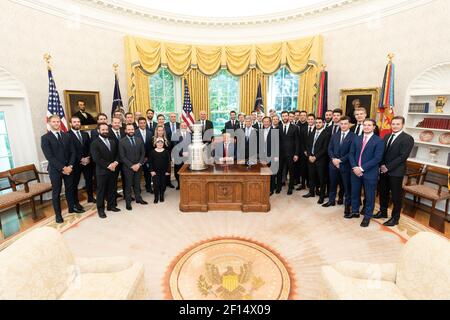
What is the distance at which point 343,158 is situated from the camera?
5133 millimetres

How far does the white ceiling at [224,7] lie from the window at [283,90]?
6.73ft

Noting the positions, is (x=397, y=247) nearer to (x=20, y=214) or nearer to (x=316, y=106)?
(x=316, y=106)

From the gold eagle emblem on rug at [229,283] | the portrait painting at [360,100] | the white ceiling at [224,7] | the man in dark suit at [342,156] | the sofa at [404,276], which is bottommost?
the gold eagle emblem on rug at [229,283]

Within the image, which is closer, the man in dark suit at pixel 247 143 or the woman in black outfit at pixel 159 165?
the woman in black outfit at pixel 159 165

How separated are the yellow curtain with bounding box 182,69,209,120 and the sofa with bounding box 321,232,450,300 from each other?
793cm

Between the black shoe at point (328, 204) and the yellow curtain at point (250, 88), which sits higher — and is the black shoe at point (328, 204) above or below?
below

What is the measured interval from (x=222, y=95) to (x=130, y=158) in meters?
5.51

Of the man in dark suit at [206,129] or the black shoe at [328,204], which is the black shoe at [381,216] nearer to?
the black shoe at [328,204]

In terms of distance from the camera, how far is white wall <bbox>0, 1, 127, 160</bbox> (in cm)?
560

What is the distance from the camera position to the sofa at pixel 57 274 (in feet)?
6.64

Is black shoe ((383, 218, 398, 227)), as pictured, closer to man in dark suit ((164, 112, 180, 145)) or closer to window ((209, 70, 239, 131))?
man in dark suit ((164, 112, 180, 145))

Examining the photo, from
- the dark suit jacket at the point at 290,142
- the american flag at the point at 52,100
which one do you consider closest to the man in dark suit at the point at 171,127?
the american flag at the point at 52,100

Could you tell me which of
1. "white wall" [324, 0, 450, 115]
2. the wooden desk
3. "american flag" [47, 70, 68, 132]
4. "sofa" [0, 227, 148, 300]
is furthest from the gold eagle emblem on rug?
"white wall" [324, 0, 450, 115]

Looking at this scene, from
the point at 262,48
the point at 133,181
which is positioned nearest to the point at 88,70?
the point at 133,181
